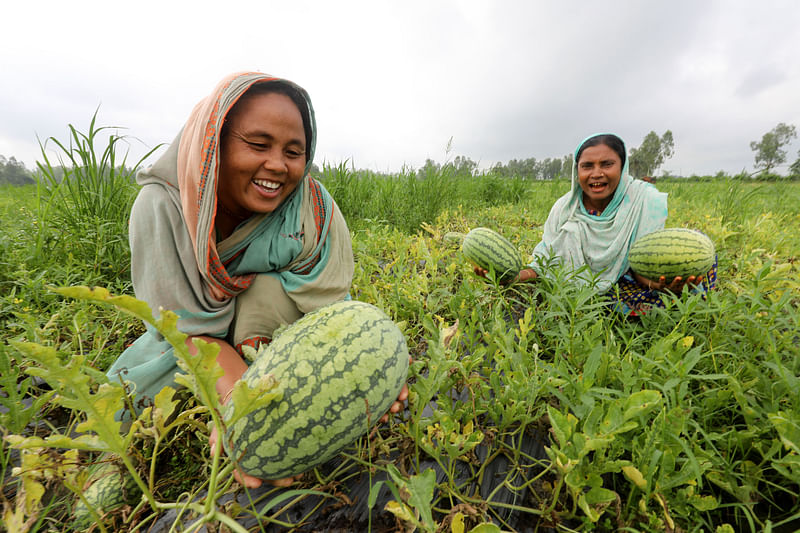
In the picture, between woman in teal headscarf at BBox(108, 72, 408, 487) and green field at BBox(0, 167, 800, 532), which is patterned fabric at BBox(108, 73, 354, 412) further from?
green field at BBox(0, 167, 800, 532)

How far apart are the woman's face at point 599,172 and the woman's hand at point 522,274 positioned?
1036mm

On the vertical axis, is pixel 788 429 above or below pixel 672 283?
below

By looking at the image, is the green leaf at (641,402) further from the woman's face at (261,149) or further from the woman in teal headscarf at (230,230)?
the woman's face at (261,149)

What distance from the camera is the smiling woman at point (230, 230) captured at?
61.8 inches

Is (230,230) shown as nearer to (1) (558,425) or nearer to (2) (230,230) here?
(2) (230,230)

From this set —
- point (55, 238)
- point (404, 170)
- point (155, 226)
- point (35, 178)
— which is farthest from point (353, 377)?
point (404, 170)

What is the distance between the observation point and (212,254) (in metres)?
1.66

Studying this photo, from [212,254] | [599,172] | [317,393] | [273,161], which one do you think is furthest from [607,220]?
[212,254]

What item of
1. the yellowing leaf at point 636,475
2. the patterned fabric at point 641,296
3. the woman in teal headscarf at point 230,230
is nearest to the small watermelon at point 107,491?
the woman in teal headscarf at point 230,230

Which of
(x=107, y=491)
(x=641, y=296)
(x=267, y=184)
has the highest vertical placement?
(x=267, y=184)

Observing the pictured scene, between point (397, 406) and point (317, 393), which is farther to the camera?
point (397, 406)

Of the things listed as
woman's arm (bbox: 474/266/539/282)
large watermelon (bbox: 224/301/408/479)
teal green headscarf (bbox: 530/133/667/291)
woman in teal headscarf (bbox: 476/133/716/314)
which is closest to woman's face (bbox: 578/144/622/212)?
woman in teal headscarf (bbox: 476/133/716/314)

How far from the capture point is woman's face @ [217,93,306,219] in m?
1.57

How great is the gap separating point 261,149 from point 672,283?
108 inches
